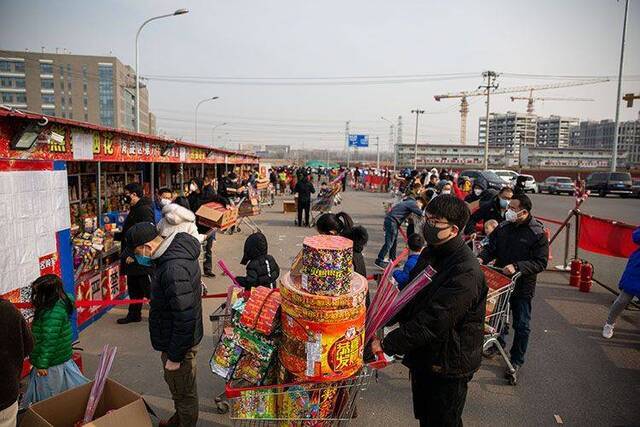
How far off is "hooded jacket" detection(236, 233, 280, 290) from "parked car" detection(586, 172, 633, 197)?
32990 millimetres

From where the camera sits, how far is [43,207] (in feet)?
15.6

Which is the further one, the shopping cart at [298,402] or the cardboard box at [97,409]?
the cardboard box at [97,409]

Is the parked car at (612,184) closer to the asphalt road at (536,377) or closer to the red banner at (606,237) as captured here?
the red banner at (606,237)

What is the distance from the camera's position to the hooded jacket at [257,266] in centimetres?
445

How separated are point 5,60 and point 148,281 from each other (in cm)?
Answer: 14940

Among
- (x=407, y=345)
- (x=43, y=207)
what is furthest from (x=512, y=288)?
(x=43, y=207)

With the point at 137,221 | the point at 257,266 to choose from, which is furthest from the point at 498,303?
the point at 137,221

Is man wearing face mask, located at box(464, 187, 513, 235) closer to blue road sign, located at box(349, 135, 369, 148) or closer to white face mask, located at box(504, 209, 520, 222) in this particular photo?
white face mask, located at box(504, 209, 520, 222)

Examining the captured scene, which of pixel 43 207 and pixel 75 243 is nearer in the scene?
pixel 43 207

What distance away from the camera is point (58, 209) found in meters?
5.07

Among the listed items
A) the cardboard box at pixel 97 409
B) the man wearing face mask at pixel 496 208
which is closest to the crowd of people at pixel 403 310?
the cardboard box at pixel 97 409

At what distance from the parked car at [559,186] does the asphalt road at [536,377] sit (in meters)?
29.2

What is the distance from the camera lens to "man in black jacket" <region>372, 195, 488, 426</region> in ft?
8.14

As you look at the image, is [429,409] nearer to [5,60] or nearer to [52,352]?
[52,352]
